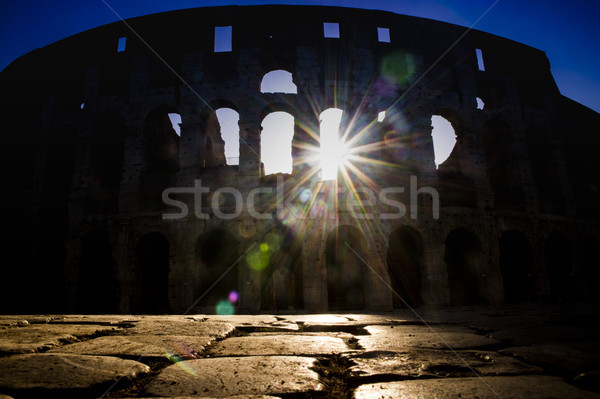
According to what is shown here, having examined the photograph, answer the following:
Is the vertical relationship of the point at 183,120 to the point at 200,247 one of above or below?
above

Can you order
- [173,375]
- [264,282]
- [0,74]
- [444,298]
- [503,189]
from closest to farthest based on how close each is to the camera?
[173,375], [444,298], [264,282], [503,189], [0,74]

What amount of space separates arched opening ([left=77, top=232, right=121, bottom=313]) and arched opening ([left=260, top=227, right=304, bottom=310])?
522 centimetres

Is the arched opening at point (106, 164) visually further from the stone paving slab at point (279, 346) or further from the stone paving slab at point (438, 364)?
the stone paving slab at point (438, 364)

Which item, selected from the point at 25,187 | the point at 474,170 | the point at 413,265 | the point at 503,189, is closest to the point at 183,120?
the point at 25,187

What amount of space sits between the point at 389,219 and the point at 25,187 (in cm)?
1441

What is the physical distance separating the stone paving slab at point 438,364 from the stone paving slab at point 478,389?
5.3 inches

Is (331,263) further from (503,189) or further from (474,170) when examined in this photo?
(503,189)

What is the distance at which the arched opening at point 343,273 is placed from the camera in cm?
1281

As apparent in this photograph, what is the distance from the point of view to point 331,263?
13.3 meters

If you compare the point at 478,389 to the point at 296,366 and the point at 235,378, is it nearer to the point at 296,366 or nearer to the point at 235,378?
the point at 296,366

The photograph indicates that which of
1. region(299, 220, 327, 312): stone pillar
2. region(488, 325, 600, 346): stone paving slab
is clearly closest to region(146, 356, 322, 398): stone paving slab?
region(488, 325, 600, 346): stone paving slab

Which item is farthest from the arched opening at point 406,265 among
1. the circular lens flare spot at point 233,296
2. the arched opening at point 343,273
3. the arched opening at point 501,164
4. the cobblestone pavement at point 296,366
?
the cobblestone pavement at point 296,366

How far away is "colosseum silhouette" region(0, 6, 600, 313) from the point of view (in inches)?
432

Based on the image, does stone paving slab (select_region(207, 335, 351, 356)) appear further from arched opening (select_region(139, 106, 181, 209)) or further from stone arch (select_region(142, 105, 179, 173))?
stone arch (select_region(142, 105, 179, 173))
